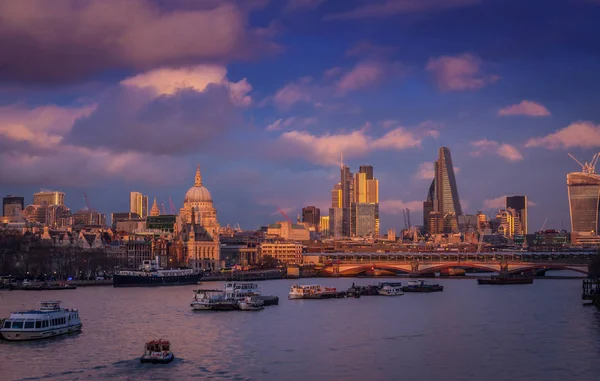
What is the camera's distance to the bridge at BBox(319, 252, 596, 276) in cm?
12469

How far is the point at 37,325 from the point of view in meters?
47.9

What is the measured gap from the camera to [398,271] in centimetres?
14562

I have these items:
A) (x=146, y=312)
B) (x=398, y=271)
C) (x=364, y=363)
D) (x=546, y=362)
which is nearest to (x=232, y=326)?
(x=146, y=312)

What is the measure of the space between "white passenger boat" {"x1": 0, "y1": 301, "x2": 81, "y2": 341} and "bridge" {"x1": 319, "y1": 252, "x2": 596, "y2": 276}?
82739mm

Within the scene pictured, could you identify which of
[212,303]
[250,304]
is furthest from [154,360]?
[250,304]

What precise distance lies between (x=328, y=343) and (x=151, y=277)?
64461 mm

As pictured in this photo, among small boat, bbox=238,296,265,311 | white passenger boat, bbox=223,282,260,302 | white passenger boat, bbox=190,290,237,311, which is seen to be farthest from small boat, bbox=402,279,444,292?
white passenger boat, bbox=190,290,237,311

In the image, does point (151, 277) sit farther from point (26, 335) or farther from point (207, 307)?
point (26, 335)

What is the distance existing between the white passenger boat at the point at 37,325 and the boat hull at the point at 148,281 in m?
54.8

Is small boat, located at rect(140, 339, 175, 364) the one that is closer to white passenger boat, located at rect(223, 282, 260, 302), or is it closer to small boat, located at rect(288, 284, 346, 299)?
white passenger boat, located at rect(223, 282, 260, 302)

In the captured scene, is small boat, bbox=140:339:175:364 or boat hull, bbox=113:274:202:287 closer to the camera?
small boat, bbox=140:339:175:364

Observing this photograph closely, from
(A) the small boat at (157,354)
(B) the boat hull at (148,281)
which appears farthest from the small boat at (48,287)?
(A) the small boat at (157,354)

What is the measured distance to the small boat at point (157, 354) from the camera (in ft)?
130

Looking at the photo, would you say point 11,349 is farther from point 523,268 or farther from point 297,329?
point 523,268
